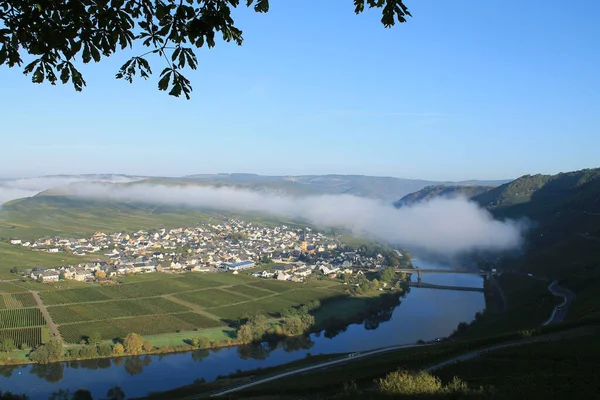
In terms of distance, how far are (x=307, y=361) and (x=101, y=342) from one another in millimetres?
11035

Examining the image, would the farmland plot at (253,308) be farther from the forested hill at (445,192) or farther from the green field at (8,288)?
the forested hill at (445,192)

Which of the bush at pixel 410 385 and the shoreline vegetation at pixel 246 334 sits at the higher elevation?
the bush at pixel 410 385

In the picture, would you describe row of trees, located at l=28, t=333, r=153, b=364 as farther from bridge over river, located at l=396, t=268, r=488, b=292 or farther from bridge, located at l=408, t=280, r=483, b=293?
bridge over river, located at l=396, t=268, r=488, b=292

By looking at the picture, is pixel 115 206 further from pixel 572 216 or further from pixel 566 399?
pixel 566 399

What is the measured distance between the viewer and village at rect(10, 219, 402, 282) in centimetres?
4572

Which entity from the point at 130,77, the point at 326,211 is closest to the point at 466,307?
the point at 130,77

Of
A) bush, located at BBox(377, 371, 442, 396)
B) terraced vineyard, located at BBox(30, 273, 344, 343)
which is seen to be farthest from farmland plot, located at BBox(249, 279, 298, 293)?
bush, located at BBox(377, 371, 442, 396)

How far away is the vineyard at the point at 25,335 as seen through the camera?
80.1 ft

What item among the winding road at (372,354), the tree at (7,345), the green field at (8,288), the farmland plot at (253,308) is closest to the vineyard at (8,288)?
the green field at (8,288)

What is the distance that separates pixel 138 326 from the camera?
2794 cm

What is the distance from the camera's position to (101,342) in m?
24.8

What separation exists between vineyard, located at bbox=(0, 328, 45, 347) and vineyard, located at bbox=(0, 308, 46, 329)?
0.76 metres

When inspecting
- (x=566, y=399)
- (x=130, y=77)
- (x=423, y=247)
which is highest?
(x=130, y=77)

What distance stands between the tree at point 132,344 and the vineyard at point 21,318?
673 cm
